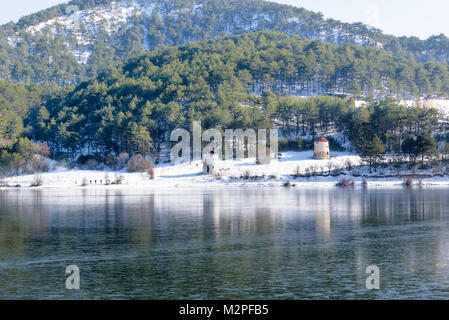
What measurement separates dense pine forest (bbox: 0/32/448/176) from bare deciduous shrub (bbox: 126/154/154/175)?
9937 mm

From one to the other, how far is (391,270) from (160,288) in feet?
35.9

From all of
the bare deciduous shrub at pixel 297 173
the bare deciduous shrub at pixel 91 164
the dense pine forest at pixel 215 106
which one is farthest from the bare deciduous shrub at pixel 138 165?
the bare deciduous shrub at pixel 297 173

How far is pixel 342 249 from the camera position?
105ft

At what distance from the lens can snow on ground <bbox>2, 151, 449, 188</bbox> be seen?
320ft

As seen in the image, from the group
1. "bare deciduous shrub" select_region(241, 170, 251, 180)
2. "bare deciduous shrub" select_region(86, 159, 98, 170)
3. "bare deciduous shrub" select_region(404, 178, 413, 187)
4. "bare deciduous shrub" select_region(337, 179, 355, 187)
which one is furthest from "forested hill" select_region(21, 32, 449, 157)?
"bare deciduous shrub" select_region(404, 178, 413, 187)

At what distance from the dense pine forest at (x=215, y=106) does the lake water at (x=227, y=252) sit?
2213 inches

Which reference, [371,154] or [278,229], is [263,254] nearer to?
[278,229]

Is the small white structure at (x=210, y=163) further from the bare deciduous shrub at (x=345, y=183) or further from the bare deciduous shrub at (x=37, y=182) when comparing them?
the bare deciduous shrub at (x=37, y=182)

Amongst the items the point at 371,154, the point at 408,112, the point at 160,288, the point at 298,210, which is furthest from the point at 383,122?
the point at 160,288

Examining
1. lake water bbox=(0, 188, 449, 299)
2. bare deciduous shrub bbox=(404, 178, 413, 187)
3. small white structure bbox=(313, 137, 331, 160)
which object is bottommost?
lake water bbox=(0, 188, 449, 299)

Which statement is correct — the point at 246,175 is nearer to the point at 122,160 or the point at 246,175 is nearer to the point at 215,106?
the point at 122,160

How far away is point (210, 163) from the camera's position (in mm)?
105938

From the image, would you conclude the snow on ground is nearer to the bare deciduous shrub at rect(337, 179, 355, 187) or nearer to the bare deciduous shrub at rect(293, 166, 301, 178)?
the bare deciduous shrub at rect(293, 166, 301, 178)
